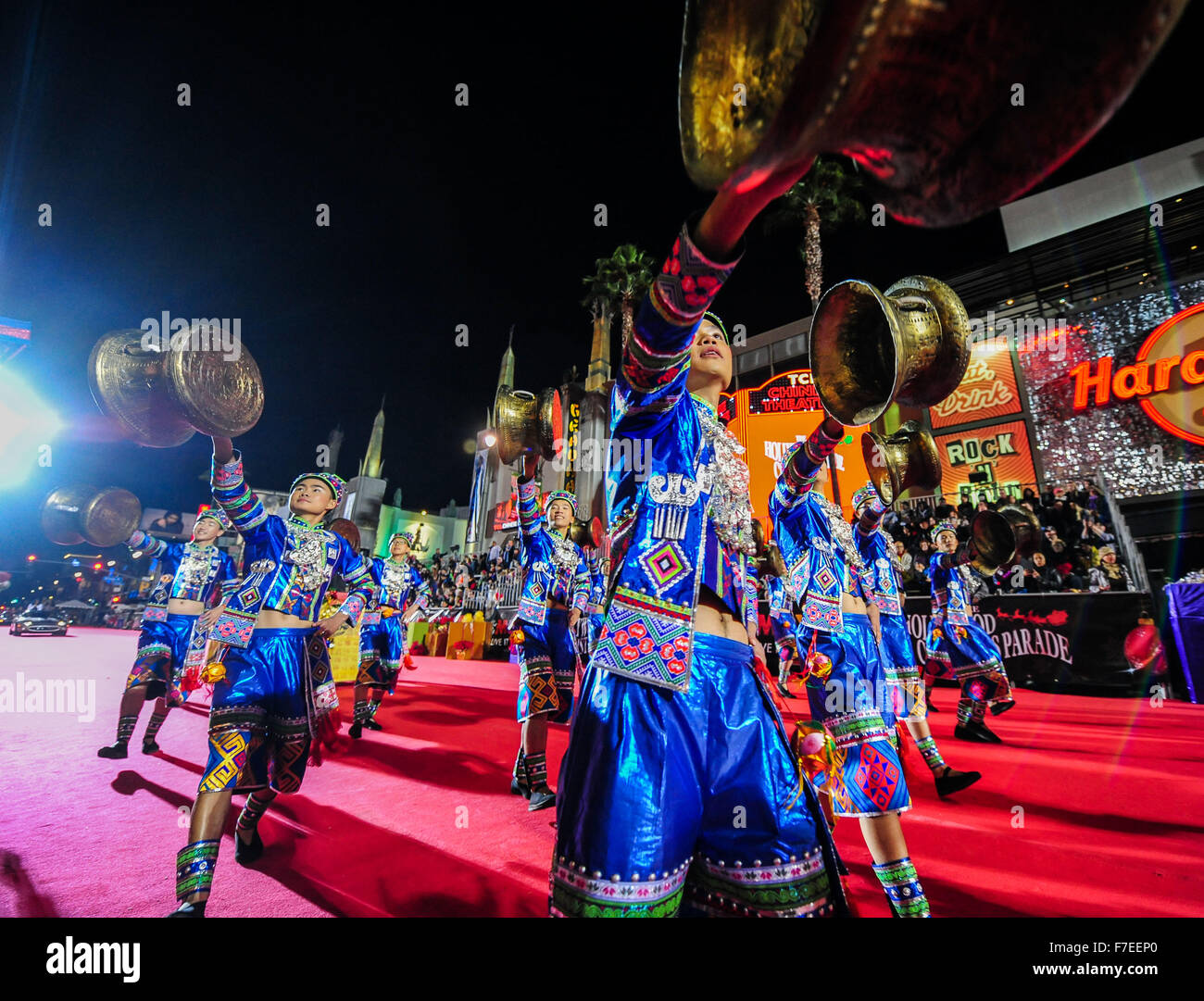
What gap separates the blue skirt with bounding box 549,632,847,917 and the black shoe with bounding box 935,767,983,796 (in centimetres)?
434

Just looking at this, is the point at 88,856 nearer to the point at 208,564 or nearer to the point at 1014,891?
the point at 208,564

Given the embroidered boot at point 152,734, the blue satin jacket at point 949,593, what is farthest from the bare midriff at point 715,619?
the embroidered boot at point 152,734

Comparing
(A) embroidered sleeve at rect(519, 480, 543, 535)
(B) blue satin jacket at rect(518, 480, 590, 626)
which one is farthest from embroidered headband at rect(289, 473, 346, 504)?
(B) blue satin jacket at rect(518, 480, 590, 626)

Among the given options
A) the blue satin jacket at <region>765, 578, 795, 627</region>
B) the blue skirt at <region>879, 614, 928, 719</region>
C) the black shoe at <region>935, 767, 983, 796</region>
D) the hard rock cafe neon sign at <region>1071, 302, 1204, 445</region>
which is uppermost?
the hard rock cafe neon sign at <region>1071, 302, 1204, 445</region>

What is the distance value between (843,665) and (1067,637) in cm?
1147

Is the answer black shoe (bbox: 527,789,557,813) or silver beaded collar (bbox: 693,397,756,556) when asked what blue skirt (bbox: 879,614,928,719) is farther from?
silver beaded collar (bbox: 693,397,756,556)

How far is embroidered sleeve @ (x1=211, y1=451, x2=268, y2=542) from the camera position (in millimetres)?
3219

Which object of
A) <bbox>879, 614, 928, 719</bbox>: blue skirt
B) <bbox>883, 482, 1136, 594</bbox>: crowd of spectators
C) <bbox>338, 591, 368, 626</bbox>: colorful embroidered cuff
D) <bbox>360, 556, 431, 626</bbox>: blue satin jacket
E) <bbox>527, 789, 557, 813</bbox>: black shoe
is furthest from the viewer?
<bbox>883, 482, 1136, 594</bbox>: crowd of spectators

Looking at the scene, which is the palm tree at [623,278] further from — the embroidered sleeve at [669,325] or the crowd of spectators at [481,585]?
the embroidered sleeve at [669,325]

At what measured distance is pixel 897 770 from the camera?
8.61 ft

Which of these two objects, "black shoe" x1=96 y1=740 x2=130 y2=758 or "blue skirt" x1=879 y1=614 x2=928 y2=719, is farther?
"black shoe" x1=96 y1=740 x2=130 y2=758

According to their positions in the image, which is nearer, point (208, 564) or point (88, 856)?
point (88, 856)
